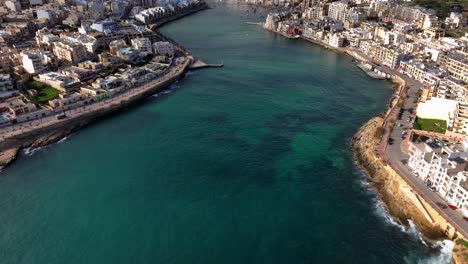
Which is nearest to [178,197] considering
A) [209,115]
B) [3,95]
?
[209,115]

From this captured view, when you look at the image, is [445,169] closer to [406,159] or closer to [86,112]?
[406,159]

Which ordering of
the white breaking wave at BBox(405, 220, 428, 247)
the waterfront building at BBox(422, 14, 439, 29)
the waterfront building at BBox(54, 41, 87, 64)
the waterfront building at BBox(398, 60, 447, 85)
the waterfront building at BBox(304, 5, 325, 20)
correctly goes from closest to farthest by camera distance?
the white breaking wave at BBox(405, 220, 428, 247), the waterfront building at BBox(398, 60, 447, 85), the waterfront building at BBox(54, 41, 87, 64), the waterfront building at BBox(422, 14, 439, 29), the waterfront building at BBox(304, 5, 325, 20)

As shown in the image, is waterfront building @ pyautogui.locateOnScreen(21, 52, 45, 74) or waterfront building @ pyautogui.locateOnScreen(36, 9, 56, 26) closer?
waterfront building @ pyautogui.locateOnScreen(21, 52, 45, 74)

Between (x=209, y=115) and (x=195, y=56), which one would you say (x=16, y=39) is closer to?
(x=195, y=56)

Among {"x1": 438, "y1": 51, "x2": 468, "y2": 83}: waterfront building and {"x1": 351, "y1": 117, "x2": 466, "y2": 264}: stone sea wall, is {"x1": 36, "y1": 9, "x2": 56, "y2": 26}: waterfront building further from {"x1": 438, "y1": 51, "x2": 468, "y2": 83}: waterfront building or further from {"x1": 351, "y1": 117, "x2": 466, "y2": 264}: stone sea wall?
{"x1": 438, "y1": 51, "x2": 468, "y2": 83}: waterfront building

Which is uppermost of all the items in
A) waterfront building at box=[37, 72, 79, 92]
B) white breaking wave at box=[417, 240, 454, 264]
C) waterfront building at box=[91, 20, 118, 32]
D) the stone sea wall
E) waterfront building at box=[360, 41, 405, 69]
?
waterfront building at box=[91, 20, 118, 32]

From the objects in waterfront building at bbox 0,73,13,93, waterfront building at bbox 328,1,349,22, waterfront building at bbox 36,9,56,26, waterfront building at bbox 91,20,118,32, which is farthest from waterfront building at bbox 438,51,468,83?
waterfront building at bbox 36,9,56,26

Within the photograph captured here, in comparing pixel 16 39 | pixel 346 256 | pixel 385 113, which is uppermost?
pixel 16 39
